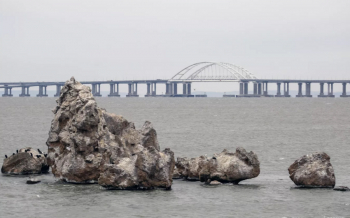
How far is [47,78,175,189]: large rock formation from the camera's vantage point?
95.5ft

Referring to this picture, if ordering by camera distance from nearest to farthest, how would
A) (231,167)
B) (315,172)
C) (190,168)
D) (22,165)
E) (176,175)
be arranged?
(315,172), (231,167), (190,168), (176,175), (22,165)

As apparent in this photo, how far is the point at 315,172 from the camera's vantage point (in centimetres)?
3005

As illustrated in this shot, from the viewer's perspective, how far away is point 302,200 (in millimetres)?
27391

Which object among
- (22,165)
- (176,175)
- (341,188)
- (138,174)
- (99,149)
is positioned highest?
(99,149)

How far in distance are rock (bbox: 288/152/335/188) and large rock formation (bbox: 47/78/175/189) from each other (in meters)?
5.74

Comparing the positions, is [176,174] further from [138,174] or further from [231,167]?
[138,174]

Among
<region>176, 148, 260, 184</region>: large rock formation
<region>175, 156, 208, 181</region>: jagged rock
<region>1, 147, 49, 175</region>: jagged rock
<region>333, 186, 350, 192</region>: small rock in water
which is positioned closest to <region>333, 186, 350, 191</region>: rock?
<region>333, 186, 350, 192</region>: small rock in water

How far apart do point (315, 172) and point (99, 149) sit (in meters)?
9.82

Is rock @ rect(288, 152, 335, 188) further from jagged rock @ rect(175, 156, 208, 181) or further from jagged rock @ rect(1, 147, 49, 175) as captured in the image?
jagged rock @ rect(1, 147, 49, 175)

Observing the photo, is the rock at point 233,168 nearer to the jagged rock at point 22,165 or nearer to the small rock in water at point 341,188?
the small rock in water at point 341,188

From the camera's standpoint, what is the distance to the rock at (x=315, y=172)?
29969 mm

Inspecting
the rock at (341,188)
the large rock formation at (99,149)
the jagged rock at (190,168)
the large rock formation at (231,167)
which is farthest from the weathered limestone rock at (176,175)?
the rock at (341,188)

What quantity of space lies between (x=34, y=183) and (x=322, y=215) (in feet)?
43.6

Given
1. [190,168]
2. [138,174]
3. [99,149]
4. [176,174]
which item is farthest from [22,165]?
[190,168]
